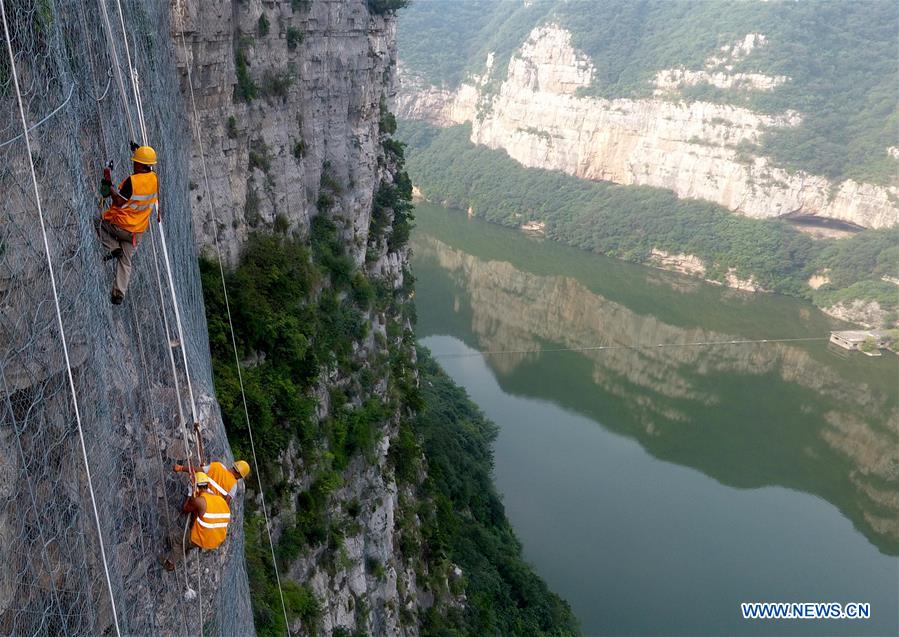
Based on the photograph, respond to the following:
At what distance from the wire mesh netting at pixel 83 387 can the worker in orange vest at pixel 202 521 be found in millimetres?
60

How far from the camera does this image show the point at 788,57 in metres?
43.9

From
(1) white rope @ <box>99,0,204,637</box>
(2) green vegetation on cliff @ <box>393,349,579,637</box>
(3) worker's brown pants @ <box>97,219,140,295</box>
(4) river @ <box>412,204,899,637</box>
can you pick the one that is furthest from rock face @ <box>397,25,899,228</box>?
(3) worker's brown pants @ <box>97,219,140,295</box>

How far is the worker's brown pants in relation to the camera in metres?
3.12

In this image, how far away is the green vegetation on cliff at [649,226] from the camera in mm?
36344

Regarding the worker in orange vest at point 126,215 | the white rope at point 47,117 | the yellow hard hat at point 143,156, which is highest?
the white rope at point 47,117

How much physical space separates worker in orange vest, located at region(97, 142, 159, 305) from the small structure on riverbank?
31.9 metres

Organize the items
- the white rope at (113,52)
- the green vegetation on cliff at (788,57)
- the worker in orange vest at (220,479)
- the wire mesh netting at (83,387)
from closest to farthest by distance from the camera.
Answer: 1. the wire mesh netting at (83,387)
2. the worker in orange vest at (220,479)
3. the white rope at (113,52)
4. the green vegetation on cliff at (788,57)

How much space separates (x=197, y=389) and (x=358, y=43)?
577 cm

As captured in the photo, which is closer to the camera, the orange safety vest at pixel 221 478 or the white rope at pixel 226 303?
the orange safety vest at pixel 221 478

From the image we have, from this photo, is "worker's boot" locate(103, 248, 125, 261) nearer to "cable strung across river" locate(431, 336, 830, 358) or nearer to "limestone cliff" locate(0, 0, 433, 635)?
"limestone cliff" locate(0, 0, 433, 635)

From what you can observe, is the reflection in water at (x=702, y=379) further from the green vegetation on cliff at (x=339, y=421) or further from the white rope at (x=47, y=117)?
the white rope at (x=47, y=117)

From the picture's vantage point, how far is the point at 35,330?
247cm

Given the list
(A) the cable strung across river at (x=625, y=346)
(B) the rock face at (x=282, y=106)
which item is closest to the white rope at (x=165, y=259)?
(B) the rock face at (x=282, y=106)

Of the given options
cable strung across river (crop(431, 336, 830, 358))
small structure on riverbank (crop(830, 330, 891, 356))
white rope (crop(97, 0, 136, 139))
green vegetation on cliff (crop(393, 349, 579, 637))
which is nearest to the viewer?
white rope (crop(97, 0, 136, 139))
